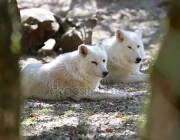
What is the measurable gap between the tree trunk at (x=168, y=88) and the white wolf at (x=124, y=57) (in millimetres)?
6646

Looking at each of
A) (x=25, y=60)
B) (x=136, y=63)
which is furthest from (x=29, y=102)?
(x=25, y=60)

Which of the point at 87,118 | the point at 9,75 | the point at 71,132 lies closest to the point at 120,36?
the point at 87,118

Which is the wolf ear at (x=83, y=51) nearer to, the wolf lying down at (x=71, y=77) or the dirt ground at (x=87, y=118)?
the wolf lying down at (x=71, y=77)

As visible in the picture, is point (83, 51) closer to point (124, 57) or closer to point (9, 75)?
point (124, 57)

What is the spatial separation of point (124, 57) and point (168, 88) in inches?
273

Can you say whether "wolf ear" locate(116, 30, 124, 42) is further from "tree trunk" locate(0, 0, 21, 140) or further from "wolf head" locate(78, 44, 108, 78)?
"tree trunk" locate(0, 0, 21, 140)

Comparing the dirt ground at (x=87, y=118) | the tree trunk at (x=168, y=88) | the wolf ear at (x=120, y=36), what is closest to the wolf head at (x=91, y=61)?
the dirt ground at (x=87, y=118)

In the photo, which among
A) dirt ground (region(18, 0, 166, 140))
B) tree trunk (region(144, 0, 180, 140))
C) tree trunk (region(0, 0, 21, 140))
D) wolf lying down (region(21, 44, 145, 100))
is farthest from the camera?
wolf lying down (region(21, 44, 145, 100))

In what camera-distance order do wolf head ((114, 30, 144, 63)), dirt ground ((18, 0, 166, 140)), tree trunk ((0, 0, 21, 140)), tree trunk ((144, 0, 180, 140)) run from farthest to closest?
wolf head ((114, 30, 144, 63)) → dirt ground ((18, 0, 166, 140)) → tree trunk ((0, 0, 21, 140)) → tree trunk ((144, 0, 180, 140))

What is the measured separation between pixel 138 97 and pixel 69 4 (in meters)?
6.04

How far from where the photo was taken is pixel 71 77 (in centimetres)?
716

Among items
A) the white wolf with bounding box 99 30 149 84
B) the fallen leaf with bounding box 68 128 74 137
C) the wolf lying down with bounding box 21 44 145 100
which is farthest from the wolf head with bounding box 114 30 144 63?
the fallen leaf with bounding box 68 128 74 137

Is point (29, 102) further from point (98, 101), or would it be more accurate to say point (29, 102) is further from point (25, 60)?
point (25, 60)

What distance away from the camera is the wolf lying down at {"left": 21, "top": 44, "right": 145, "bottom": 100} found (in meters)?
7.09
